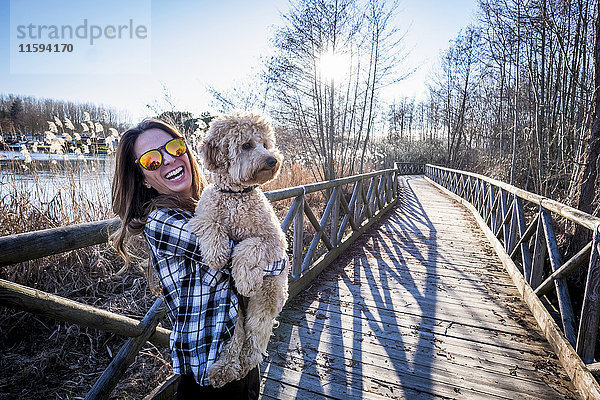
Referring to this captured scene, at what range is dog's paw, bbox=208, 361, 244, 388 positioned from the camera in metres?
1.02

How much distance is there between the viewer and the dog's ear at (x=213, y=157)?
3.75ft

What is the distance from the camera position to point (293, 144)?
9.30 meters

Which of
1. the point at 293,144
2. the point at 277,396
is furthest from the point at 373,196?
the point at 277,396

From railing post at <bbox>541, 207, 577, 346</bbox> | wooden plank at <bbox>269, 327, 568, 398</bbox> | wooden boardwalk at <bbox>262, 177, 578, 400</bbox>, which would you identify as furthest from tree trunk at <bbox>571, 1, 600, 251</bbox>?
wooden plank at <bbox>269, 327, 568, 398</bbox>

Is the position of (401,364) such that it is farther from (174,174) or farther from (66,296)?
(66,296)

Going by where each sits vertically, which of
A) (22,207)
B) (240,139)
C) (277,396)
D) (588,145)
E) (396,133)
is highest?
(396,133)

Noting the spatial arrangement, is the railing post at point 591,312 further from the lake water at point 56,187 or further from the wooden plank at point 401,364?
the lake water at point 56,187

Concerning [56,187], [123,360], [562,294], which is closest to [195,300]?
[123,360]

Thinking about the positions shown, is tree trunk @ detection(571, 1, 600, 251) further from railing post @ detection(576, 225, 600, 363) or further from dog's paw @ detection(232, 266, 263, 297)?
dog's paw @ detection(232, 266, 263, 297)

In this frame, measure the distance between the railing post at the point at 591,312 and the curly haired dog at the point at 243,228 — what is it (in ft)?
7.68

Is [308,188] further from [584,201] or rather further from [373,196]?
[584,201]

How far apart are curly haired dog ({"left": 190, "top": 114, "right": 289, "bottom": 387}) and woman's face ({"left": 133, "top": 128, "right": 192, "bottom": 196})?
0.37ft

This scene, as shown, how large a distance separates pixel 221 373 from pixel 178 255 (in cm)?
41

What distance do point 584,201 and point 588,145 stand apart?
855 mm
